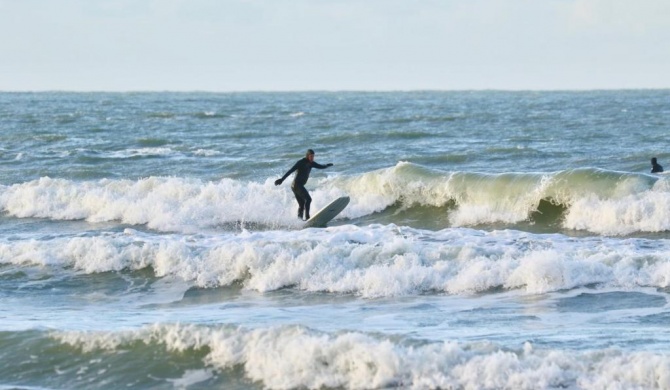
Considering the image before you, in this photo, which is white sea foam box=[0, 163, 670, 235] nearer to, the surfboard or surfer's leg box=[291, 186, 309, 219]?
the surfboard

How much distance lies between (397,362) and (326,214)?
10509 millimetres

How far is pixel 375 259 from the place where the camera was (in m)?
15.5

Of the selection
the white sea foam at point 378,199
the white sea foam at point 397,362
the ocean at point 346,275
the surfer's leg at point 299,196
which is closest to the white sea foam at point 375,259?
the ocean at point 346,275

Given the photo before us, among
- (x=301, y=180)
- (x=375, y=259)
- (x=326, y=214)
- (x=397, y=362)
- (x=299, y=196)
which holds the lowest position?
(x=326, y=214)

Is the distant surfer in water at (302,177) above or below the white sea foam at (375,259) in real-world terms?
above

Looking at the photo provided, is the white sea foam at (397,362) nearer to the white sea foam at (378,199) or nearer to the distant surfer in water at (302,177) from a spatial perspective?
the distant surfer in water at (302,177)

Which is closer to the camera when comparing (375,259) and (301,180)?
(375,259)

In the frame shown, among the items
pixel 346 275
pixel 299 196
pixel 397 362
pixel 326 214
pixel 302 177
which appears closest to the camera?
pixel 397 362

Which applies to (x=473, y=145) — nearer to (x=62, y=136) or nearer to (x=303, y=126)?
(x=303, y=126)

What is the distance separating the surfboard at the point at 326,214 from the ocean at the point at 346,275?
78 cm

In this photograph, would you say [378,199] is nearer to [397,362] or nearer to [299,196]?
[299,196]

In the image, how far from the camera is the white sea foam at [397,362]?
31.1 ft

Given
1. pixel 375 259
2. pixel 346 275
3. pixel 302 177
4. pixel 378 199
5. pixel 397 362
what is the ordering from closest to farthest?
pixel 397 362 → pixel 346 275 → pixel 375 259 → pixel 302 177 → pixel 378 199

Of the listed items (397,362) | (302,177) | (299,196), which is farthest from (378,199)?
(397,362)
